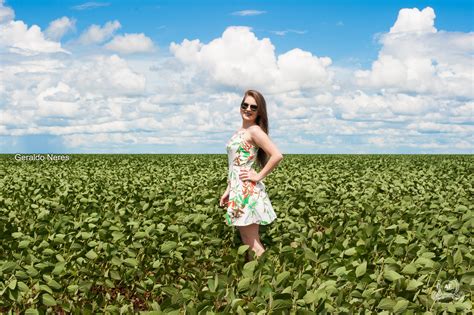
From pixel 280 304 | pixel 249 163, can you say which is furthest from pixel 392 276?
pixel 249 163

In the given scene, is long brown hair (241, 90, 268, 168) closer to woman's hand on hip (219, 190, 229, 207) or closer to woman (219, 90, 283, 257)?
woman (219, 90, 283, 257)

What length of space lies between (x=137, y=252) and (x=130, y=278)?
0.45 meters

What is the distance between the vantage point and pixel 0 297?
14.0 feet

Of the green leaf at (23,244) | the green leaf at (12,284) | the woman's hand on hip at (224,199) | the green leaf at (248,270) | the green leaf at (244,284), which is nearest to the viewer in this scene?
the green leaf at (244,284)

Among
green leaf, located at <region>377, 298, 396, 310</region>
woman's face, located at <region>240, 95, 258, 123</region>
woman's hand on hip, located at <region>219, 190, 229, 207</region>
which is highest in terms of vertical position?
woman's face, located at <region>240, 95, 258, 123</region>

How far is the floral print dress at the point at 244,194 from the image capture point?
5367 mm

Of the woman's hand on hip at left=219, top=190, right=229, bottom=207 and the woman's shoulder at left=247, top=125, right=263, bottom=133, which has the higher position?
the woman's shoulder at left=247, top=125, right=263, bottom=133

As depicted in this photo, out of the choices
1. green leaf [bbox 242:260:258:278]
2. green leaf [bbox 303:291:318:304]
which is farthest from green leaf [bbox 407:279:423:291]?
green leaf [bbox 242:260:258:278]

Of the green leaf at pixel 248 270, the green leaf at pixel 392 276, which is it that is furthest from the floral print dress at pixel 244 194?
the green leaf at pixel 392 276

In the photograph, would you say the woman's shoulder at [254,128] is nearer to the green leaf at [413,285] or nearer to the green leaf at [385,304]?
the green leaf at [413,285]

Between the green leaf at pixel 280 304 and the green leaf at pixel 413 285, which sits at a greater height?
the green leaf at pixel 280 304

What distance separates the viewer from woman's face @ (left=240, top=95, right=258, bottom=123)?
5309mm

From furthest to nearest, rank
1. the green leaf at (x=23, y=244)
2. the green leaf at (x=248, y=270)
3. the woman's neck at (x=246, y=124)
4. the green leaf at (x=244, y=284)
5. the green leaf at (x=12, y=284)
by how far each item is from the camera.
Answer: the woman's neck at (x=246, y=124), the green leaf at (x=23, y=244), the green leaf at (x=12, y=284), the green leaf at (x=248, y=270), the green leaf at (x=244, y=284)

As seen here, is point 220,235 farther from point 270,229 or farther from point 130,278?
point 130,278
